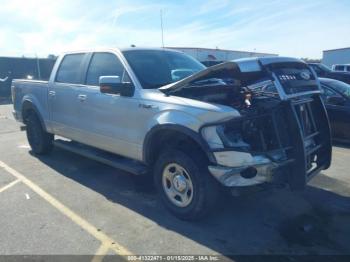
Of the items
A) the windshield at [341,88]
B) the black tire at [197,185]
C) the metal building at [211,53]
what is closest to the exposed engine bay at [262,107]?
the black tire at [197,185]

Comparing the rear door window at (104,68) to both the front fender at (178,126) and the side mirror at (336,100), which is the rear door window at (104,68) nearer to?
the front fender at (178,126)

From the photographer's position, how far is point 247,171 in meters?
3.55

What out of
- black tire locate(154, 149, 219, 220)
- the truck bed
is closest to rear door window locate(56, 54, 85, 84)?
the truck bed

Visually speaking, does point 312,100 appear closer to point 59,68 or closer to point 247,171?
point 247,171

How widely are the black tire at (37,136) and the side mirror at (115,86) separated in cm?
295

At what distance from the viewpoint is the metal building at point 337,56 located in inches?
1762

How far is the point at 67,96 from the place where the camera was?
577 cm

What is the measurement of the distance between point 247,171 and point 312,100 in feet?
5.01

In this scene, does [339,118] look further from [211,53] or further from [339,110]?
[211,53]

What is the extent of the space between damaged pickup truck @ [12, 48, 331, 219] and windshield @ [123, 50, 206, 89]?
15 mm

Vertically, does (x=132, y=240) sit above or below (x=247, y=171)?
below

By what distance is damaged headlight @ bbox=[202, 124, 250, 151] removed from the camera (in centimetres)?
359

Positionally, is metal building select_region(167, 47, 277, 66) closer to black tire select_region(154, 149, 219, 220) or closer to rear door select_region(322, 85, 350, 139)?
rear door select_region(322, 85, 350, 139)

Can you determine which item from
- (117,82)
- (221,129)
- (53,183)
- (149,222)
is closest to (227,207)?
(149,222)
